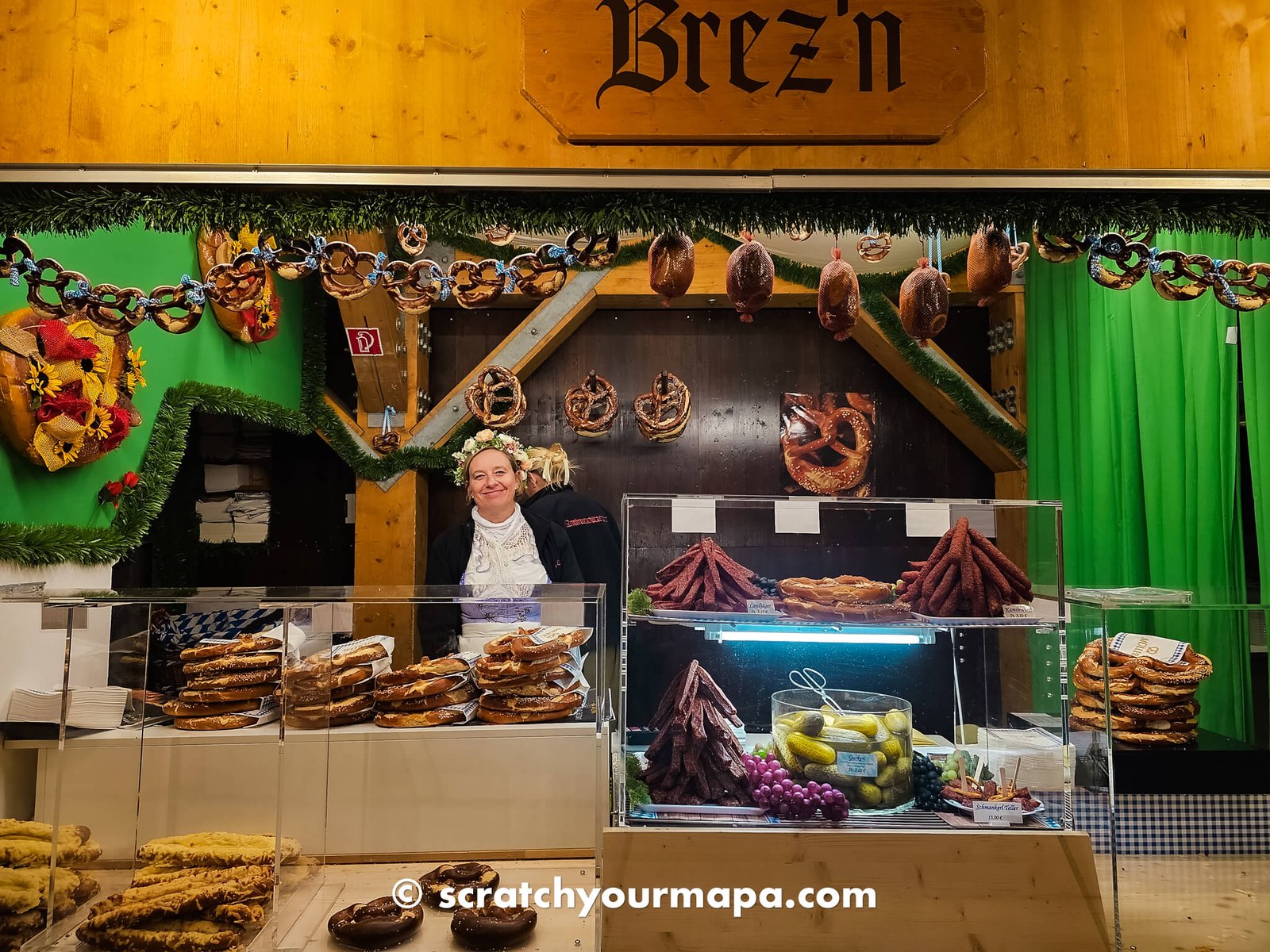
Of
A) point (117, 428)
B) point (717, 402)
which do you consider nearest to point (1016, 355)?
point (717, 402)

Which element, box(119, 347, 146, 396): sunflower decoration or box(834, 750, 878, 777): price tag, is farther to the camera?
box(119, 347, 146, 396): sunflower decoration

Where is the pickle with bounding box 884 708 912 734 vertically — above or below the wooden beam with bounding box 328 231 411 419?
below

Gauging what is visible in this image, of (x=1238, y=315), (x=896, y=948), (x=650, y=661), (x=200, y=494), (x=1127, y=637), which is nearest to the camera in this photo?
(x=896, y=948)

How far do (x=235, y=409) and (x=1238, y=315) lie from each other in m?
4.09

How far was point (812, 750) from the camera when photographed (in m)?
1.98

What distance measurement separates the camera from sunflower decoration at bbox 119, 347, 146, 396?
3.00m

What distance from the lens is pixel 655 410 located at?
15.4 ft

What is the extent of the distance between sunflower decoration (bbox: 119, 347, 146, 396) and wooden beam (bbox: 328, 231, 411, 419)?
1233 millimetres

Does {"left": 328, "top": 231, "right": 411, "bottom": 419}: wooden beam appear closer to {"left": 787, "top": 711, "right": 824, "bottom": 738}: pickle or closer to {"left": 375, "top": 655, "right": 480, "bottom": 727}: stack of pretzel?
{"left": 375, "top": 655, "right": 480, "bottom": 727}: stack of pretzel

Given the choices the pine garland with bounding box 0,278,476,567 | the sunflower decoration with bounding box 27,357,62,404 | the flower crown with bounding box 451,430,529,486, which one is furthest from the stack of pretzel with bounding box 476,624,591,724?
the flower crown with bounding box 451,430,529,486

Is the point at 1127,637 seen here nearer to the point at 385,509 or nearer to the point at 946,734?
the point at 946,734

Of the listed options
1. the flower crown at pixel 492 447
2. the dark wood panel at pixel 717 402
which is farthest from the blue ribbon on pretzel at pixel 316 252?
the dark wood panel at pixel 717 402

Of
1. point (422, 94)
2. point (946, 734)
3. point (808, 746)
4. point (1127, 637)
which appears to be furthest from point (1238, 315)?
point (422, 94)

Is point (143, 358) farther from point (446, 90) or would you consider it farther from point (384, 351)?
point (446, 90)
